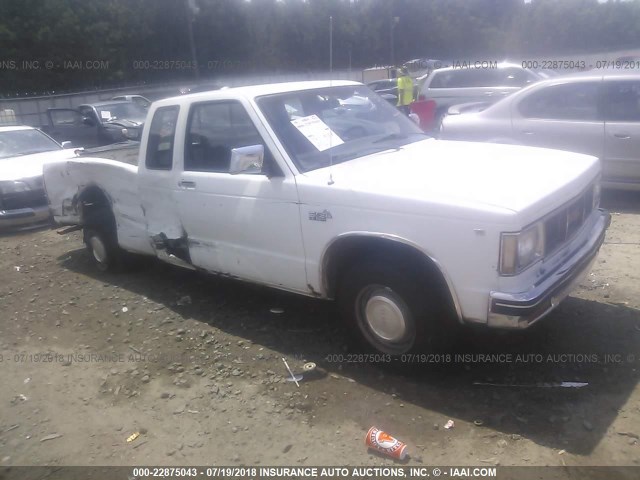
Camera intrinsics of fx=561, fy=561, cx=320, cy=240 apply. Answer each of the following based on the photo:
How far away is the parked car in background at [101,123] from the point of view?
1263 centimetres

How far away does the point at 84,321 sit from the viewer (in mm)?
5188

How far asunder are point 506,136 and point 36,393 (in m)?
6.02

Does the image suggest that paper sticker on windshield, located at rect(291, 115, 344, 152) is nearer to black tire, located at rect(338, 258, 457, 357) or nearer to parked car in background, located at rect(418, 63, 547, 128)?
black tire, located at rect(338, 258, 457, 357)

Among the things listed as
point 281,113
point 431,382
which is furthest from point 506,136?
point 431,382

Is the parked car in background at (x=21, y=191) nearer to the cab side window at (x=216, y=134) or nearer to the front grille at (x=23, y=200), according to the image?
the front grille at (x=23, y=200)

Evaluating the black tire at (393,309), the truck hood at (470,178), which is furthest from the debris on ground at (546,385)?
the truck hood at (470,178)

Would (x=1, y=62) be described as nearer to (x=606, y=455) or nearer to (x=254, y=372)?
(x=254, y=372)

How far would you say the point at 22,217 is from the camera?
329 inches

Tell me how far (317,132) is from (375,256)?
1.09m

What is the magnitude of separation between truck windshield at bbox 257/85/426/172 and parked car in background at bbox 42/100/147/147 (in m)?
8.72

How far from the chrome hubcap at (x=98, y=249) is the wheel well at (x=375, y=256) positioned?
3.32m

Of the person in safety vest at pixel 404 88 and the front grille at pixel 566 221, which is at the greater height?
the person in safety vest at pixel 404 88

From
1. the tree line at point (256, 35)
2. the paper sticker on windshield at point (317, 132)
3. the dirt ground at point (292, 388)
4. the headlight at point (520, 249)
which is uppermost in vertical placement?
the tree line at point (256, 35)

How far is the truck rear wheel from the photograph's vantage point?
339 centimetres
